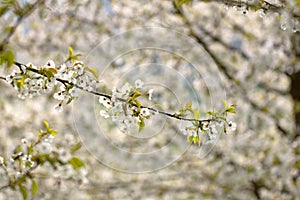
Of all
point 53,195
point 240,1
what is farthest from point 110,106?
point 53,195

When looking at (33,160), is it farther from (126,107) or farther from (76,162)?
(126,107)

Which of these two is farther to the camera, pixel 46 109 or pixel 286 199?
pixel 46 109

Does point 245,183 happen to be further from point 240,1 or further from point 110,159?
point 240,1

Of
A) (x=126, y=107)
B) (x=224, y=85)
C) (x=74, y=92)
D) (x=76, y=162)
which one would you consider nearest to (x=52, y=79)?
(x=74, y=92)

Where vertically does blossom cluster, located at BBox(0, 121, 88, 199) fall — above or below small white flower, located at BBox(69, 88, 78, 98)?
below

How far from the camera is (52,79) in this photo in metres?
1.14

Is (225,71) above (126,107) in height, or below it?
above

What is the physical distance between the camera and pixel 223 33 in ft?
13.1

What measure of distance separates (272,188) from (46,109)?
216 centimetres

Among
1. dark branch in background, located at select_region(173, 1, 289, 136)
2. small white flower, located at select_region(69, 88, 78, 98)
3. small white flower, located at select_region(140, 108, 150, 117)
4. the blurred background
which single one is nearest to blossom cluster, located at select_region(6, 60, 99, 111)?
small white flower, located at select_region(69, 88, 78, 98)

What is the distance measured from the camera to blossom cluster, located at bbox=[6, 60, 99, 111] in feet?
3.75

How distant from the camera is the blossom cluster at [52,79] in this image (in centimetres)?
114

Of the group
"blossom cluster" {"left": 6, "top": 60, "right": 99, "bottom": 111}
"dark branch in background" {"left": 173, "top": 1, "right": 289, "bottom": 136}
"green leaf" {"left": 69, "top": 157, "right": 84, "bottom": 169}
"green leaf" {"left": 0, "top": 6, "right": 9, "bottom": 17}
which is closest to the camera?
"green leaf" {"left": 0, "top": 6, "right": 9, "bottom": 17}

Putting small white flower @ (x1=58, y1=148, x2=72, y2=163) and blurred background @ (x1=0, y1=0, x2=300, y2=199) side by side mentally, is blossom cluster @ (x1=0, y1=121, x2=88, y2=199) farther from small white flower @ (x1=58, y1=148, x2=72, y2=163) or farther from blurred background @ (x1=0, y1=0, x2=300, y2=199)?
blurred background @ (x1=0, y1=0, x2=300, y2=199)
